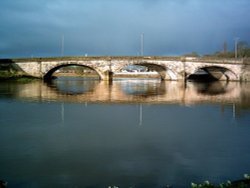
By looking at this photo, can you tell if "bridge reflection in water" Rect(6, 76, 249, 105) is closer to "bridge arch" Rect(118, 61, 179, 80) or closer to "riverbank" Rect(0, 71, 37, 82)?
"riverbank" Rect(0, 71, 37, 82)

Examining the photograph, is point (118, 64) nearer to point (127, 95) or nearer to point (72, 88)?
point (72, 88)

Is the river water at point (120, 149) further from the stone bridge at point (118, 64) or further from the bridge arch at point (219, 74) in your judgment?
the bridge arch at point (219, 74)

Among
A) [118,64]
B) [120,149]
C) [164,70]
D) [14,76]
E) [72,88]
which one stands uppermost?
[118,64]

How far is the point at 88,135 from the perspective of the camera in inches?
400

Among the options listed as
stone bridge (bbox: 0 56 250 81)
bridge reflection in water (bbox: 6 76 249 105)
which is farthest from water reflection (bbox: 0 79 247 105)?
stone bridge (bbox: 0 56 250 81)

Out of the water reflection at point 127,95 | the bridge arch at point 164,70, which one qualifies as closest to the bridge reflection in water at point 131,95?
the water reflection at point 127,95

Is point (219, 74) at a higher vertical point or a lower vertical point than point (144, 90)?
higher

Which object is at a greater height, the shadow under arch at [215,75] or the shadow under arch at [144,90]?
the shadow under arch at [215,75]

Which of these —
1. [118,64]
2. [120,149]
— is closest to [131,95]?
[120,149]

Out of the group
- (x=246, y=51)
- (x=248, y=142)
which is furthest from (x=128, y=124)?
(x=246, y=51)

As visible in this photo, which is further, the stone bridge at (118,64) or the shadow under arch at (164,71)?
the shadow under arch at (164,71)

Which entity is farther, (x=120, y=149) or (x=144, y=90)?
(x=144, y=90)

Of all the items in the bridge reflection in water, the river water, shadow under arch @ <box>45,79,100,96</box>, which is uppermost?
shadow under arch @ <box>45,79,100,96</box>

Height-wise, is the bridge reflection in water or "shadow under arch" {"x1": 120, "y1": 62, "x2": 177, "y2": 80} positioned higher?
"shadow under arch" {"x1": 120, "y1": 62, "x2": 177, "y2": 80}
